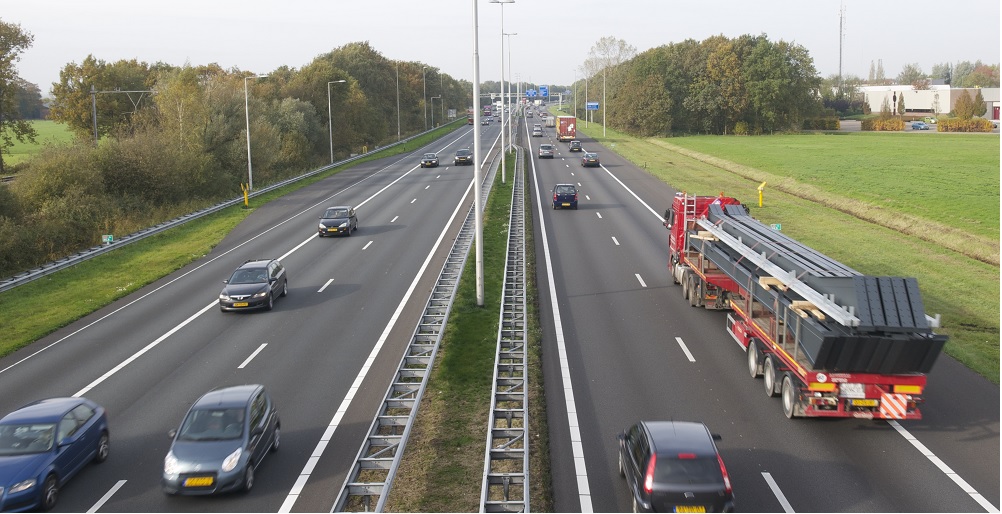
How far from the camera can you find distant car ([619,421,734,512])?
40.0 ft

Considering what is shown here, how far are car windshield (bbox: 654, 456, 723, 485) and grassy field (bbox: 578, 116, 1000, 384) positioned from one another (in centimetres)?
1166

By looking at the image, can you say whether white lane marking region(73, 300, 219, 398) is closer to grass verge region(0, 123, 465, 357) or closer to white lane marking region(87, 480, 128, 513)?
grass verge region(0, 123, 465, 357)

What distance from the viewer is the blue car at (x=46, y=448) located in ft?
44.0

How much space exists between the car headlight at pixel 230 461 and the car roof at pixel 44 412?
3.70 metres

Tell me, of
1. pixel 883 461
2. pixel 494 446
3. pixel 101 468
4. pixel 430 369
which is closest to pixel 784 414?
pixel 883 461

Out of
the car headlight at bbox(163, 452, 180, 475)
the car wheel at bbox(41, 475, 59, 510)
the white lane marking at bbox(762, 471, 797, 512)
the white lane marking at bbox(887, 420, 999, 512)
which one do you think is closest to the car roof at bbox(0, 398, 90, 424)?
the car wheel at bbox(41, 475, 59, 510)

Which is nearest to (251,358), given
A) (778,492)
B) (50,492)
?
(50,492)

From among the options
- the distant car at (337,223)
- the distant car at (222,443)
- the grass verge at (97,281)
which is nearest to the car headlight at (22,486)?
the distant car at (222,443)

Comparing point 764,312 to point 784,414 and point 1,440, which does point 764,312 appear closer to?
point 784,414

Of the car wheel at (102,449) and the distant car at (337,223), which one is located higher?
the distant car at (337,223)

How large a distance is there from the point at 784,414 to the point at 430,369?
27.0 feet

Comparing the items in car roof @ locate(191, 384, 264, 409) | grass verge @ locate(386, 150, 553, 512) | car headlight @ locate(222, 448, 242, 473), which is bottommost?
grass verge @ locate(386, 150, 553, 512)

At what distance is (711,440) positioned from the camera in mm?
13180

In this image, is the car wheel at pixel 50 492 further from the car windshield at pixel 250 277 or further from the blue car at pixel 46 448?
the car windshield at pixel 250 277
